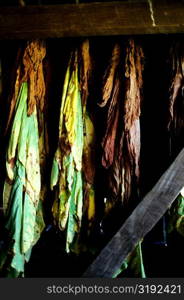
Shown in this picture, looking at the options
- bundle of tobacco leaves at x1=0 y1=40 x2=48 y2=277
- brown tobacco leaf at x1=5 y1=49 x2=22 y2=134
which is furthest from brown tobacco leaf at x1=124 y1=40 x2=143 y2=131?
brown tobacco leaf at x1=5 y1=49 x2=22 y2=134

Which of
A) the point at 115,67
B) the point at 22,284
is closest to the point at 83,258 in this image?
the point at 22,284

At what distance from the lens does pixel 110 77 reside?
1.87 metres

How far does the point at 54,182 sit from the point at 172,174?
0.62 m

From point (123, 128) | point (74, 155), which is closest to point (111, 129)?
point (123, 128)

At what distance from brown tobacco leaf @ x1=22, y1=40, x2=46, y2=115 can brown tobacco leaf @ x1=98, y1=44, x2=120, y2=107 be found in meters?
0.37

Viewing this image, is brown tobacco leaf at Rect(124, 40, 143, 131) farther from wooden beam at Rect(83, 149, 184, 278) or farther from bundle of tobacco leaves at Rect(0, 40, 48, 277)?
bundle of tobacco leaves at Rect(0, 40, 48, 277)

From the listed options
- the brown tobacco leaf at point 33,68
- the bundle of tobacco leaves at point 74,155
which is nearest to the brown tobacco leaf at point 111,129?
the bundle of tobacco leaves at point 74,155

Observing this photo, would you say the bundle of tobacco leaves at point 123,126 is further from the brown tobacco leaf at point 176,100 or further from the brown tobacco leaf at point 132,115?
the brown tobacco leaf at point 176,100

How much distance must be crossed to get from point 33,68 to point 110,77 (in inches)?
17.0

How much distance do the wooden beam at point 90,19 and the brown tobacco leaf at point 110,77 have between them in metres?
0.24

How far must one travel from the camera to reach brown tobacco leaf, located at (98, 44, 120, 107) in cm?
185

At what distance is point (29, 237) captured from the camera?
179 centimetres

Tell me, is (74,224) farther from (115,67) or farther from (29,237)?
(115,67)

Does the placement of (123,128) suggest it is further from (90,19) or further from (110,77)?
(90,19)
